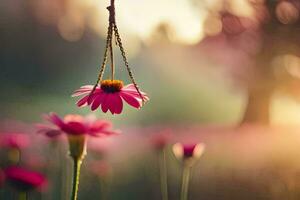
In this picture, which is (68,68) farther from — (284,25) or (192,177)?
(192,177)

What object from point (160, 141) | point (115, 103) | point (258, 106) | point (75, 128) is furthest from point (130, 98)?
point (258, 106)

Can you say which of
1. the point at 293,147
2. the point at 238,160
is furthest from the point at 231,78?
the point at 238,160

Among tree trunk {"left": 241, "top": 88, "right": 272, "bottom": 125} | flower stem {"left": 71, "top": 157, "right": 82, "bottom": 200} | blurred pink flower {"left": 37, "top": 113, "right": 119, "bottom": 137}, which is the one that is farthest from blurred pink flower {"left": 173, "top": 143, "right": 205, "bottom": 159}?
tree trunk {"left": 241, "top": 88, "right": 272, "bottom": 125}

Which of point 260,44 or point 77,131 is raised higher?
point 260,44

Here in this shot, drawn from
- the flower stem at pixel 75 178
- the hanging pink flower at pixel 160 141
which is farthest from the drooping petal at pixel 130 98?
the hanging pink flower at pixel 160 141

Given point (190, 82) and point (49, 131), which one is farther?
point (190, 82)

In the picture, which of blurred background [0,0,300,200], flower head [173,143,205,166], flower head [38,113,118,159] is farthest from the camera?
blurred background [0,0,300,200]

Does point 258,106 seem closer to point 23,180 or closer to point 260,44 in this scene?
point 260,44

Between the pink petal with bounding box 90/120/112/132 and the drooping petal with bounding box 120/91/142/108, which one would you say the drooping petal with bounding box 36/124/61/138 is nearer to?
the pink petal with bounding box 90/120/112/132

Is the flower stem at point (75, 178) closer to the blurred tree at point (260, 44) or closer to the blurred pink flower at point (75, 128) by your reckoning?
the blurred pink flower at point (75, 128)
